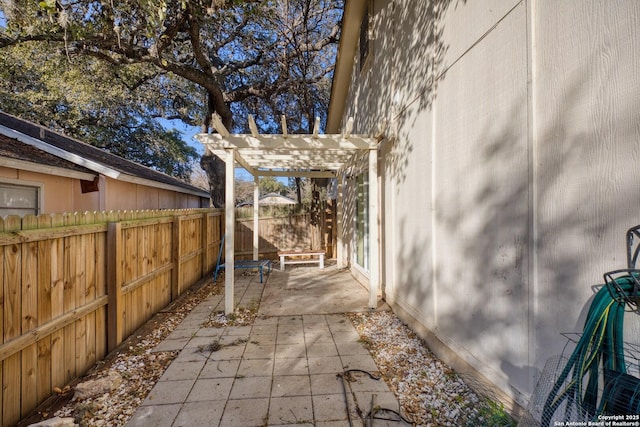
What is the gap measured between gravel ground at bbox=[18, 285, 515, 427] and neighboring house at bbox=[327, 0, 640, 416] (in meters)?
0.18

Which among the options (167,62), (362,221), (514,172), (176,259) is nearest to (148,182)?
(167,62)

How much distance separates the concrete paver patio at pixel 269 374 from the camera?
7.37 ft

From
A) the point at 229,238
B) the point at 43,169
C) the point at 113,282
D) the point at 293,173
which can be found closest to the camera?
the point at 113,282

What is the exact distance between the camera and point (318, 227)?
9453mm

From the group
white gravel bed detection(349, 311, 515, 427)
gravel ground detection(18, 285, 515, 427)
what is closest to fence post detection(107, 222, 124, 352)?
gravel ground detection(18, 285, 515, 427)

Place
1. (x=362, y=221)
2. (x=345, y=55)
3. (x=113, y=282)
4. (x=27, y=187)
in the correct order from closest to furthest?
(x=113, y=282) → (x=27, y=187) → (x=362, y=221) → (x=345, y=55)

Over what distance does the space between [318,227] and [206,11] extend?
6207mm

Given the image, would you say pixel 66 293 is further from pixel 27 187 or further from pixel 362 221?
pixel 362 221

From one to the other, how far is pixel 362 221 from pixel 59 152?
21.6 ft

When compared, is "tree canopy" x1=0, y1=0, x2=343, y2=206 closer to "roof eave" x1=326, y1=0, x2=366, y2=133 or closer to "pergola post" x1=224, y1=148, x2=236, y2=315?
"roof eave" x1=326, y1=0, x2=366, y2=133

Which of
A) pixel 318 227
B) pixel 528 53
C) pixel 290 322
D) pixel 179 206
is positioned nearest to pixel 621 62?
pixel 528 53

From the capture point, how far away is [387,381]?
2.69 metres

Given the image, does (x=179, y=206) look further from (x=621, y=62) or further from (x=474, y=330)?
(x=621, y=62)

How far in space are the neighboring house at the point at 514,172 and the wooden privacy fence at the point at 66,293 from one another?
3531mm
